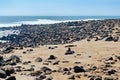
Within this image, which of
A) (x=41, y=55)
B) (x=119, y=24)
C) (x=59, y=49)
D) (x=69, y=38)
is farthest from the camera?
(x=119, y=24)

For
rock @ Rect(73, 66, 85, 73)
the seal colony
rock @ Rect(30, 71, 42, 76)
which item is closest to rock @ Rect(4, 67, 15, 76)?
the seal colony

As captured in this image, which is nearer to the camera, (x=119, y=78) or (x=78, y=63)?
(x=119, y=78)

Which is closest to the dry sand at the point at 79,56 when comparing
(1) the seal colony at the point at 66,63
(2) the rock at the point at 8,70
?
(1) the seal colony at the point at 66,63

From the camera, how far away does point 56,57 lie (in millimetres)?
38844

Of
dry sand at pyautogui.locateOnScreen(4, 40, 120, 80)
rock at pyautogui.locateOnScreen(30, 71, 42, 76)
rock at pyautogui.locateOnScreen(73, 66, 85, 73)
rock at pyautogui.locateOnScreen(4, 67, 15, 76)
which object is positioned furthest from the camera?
dry sand at pyautogui.locateOnScreen(4, 40, 120, 80)

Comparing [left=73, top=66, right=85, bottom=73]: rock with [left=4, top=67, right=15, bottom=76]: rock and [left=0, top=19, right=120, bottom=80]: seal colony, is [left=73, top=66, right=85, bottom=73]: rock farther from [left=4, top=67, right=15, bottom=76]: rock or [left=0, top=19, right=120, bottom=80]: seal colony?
[left=4, top=67, right=15, bottom=76]: rock

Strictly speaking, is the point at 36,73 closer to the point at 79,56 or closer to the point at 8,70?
the point at 8,70

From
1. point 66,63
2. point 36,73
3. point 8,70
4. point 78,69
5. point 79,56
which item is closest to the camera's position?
point 8,70

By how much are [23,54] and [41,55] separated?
267cm

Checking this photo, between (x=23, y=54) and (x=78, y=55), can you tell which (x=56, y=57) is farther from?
(x=23, y=54)

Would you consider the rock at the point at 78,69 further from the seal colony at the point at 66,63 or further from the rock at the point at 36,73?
the rock at the point at 36,73

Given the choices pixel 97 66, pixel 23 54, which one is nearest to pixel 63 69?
pixel 97 66

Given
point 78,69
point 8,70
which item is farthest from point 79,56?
point 8,70

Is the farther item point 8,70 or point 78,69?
point 78,69
